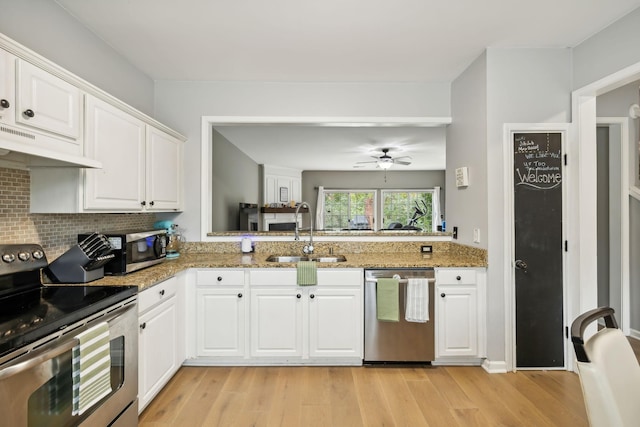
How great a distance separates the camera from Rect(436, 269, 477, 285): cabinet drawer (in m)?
2.56

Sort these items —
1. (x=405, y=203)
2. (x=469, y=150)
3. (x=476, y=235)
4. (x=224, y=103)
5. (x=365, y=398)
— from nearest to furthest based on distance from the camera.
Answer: (x=365, y=398) → (x=476, y=235) → (x=469, y=150) → (x=224, y=103) → (x=405, y=203)

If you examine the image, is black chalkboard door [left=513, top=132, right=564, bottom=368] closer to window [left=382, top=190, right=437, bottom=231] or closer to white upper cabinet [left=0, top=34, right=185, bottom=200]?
white upper cabinet [left=0, top=34, right=185, bottom=200]

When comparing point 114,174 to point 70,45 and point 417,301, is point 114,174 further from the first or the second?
point 417,301

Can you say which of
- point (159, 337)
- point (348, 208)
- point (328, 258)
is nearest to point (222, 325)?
point (159, 337)

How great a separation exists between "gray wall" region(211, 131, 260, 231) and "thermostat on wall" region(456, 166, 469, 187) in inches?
109

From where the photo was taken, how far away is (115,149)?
2041mm

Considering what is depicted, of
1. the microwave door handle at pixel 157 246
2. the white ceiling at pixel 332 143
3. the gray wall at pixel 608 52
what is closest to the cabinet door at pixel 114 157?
the microwave door handle at pixel 157 246

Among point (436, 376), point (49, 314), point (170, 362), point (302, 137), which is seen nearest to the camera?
point (49, 314)

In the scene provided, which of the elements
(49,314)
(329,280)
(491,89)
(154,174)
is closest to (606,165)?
(491,89)

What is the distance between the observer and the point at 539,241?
2477 mm

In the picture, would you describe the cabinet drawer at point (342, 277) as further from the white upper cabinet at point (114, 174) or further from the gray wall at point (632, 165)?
the gray wall at point (632, 165)

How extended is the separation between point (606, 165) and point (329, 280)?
2.99m

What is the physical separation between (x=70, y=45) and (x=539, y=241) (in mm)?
3489

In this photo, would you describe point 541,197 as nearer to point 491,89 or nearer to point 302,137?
point 491,89
